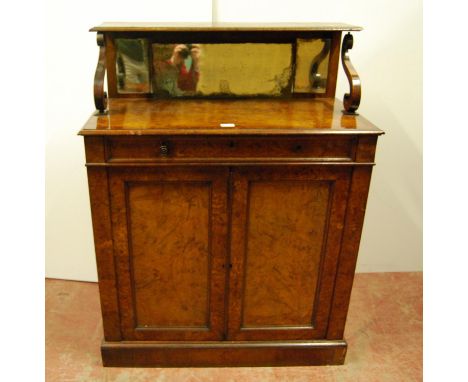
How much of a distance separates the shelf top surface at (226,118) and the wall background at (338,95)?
0.44 m

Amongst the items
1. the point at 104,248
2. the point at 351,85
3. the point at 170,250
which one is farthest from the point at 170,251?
the point at 351,85

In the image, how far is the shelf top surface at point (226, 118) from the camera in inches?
68.1

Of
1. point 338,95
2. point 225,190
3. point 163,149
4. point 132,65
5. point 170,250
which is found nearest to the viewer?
point 163,149

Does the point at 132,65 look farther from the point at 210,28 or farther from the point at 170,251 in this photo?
the point at 170,251

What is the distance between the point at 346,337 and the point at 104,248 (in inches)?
Answer: 51.6

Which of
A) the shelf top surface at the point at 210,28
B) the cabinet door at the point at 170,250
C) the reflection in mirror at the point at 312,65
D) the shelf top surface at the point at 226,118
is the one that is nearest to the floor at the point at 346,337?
the cabinet door at the point at 170,250

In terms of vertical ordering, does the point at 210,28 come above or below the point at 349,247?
above

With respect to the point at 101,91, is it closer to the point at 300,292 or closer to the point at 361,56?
the point at 300,292

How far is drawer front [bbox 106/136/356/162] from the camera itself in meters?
1.75

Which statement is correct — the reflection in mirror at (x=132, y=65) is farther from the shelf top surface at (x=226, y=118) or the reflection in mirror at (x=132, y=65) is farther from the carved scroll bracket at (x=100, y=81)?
the carved scroll bracket at (x=100, y=81)

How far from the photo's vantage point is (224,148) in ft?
5.82

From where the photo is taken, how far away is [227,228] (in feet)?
6.29

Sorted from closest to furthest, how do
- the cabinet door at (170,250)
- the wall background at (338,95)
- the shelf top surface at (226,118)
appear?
the shelf top surface at (226,118) → the cabinet door at (170,250) → the wall background at (338,95)

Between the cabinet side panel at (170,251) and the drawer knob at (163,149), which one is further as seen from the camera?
the cabinet side panel at (170,251)
